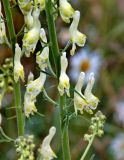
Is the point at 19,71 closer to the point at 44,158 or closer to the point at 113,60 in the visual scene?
the point at 44,158

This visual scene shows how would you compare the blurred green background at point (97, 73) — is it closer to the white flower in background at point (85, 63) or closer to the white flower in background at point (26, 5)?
the white flower in background at point (85, 63)

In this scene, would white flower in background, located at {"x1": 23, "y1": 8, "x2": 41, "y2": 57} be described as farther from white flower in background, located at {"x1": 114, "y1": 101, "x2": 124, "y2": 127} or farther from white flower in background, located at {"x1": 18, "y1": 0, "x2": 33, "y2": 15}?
white flower in background, located at {"x1": 114, "y1": 101, "x2": 124, "y2": 127}

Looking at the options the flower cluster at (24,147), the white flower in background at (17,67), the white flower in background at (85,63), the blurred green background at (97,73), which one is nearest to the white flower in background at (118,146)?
the blurred green background at (97,73)

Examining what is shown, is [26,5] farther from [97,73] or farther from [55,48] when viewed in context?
[97,73]

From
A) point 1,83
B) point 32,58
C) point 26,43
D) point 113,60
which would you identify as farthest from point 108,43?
point 26,43

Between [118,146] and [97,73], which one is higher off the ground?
[97,73]

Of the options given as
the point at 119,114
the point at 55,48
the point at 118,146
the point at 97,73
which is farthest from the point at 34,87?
the point at 97,73

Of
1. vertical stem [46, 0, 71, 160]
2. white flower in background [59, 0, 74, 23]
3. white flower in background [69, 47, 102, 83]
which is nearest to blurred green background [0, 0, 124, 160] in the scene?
white flower in background [69, 47, 102, 83]
